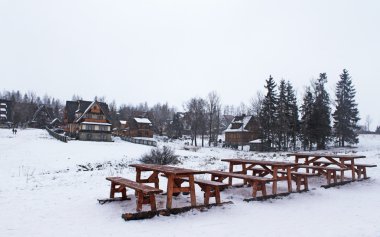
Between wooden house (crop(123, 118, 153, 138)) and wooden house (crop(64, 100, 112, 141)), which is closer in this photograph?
wooden house (crop(64, 100, 112, 141))

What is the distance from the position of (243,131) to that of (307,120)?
20.0 m

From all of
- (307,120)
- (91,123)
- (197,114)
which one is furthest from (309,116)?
(91,123)

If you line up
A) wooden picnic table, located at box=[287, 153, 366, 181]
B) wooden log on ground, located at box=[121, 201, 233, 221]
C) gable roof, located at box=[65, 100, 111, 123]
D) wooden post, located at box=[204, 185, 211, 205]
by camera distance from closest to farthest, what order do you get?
wooden log on ground, located at box=[121, 201, 233, 221], wooden post, located at box=[204, 185, 211, 205], wooden picnic table, located at box=[287, 153, 366, 181], gable roof, located at box=[65, 100, 111, 123]

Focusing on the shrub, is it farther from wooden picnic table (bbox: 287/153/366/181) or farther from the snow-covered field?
the snow-covered field

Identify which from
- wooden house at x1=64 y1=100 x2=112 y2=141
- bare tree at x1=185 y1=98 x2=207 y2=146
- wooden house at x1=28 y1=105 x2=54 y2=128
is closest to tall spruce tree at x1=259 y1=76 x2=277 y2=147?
bare tree at x1=185 y1=98 x2=207 y2=146

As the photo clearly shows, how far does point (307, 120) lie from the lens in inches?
1988

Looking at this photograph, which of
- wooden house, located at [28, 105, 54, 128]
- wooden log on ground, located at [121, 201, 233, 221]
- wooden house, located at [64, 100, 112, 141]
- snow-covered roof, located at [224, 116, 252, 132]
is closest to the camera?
wooden log on ground, located at [121, 201, 233, 221]

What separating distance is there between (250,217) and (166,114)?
5889 inches

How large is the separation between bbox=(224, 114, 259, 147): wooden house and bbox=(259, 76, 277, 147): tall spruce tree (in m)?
14.8

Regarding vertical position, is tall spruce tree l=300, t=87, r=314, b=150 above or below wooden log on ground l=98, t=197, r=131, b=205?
above

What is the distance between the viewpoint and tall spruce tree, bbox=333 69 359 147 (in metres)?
52.0

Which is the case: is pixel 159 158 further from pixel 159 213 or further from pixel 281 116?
pixel 281 116

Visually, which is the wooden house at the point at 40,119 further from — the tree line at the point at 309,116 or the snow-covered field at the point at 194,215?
the snow-covered field at the point at 194,215

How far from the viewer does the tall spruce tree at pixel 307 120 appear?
162ft
